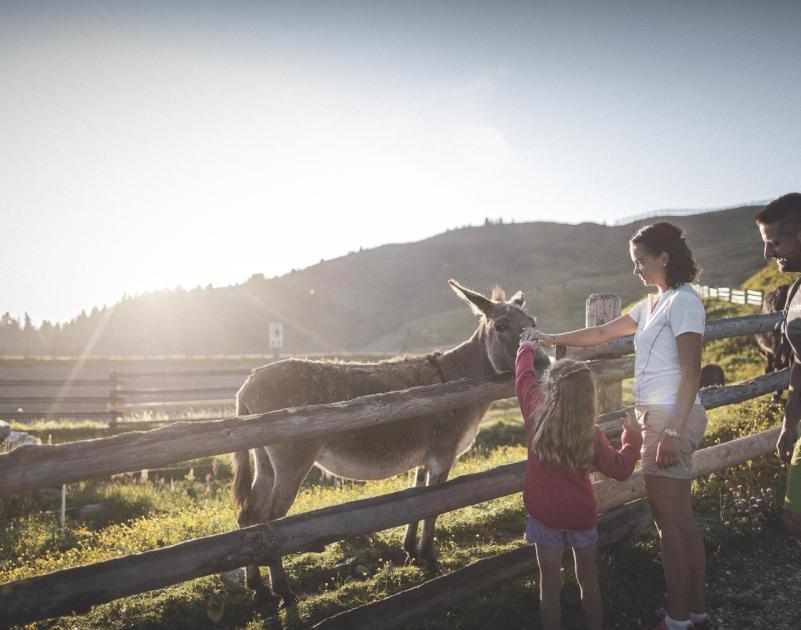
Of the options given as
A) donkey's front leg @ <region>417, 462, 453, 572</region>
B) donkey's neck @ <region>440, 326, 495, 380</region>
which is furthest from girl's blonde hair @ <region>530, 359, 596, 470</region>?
donkey's neck @ <region>440, 326, 495, 380</region>

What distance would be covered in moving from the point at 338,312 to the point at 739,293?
277 feet

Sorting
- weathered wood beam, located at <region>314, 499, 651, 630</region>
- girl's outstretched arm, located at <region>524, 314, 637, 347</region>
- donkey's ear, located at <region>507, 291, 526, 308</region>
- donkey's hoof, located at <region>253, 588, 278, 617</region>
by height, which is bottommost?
donkey's hoof, located at <region>253, 588, 278, 617</region>

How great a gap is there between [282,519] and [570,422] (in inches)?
81.0

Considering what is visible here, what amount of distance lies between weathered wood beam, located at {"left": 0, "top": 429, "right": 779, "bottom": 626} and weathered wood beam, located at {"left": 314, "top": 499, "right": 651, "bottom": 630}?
0.45m

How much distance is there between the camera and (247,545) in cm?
310

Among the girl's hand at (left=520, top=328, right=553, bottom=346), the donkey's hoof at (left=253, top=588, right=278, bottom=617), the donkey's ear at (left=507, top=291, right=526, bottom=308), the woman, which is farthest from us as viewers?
the donkey's ear at (left=507, top=291, right=526, bottom=308)

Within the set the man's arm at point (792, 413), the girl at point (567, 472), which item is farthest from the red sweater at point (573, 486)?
the man's arm at point (792, 413)

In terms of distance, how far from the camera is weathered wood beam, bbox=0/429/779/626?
8.23 feet

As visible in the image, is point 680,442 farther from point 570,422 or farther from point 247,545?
point 247,545

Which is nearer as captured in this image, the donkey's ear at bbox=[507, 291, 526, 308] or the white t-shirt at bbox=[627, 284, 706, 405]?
the white t-shirt at bbox=[627, 284, 706, 405]

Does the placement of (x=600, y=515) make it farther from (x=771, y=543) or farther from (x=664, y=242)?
(x=664, y=242)

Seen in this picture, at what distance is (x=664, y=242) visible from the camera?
321 centimetres

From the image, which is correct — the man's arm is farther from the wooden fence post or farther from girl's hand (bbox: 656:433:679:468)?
the wooden fence post

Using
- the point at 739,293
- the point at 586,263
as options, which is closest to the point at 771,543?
the point at 739,293
